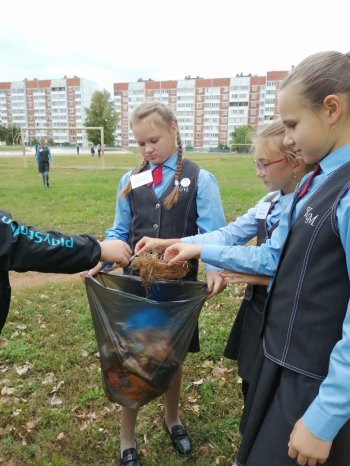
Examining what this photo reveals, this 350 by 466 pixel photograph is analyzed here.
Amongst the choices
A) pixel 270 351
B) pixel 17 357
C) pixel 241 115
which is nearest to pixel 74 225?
pixel 17 357

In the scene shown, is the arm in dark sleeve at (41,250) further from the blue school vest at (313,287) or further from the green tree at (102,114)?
the green tree at (102,114)

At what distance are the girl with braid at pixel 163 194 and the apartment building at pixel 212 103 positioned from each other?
86786 millimetres

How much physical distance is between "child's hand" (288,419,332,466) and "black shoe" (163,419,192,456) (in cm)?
133

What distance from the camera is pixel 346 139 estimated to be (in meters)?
1.11

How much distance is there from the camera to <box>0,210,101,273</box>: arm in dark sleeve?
56.4 inches

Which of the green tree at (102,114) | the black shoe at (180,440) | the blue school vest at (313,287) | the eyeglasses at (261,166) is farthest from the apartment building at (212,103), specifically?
the blue school vest at (313,287)

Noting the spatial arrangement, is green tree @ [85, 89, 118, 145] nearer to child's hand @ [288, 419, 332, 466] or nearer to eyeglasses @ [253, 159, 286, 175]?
eyeglasses @ [253, 159, 286, 175]

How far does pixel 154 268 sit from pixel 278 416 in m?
0.74

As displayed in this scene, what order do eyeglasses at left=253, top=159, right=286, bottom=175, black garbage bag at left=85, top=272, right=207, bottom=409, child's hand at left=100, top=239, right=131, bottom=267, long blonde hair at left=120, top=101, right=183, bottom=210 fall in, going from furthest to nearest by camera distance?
long blonde hair at left=120, top=101, right=183, bottom=210
eyeglasses at left=253, top=159, right=286, bottom=175
child's hand at left=100, top=239, right=131, bottom=267
black garbage bag at left=85, top=272, right=207, bottom=409

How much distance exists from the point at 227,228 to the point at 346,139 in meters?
0.88

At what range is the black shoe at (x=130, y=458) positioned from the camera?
211cm

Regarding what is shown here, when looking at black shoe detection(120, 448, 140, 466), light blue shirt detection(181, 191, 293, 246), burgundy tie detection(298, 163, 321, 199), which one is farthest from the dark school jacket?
black shoe detection(120, 448, 140, 466)

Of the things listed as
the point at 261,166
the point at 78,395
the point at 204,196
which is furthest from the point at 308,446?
the point at 78,395

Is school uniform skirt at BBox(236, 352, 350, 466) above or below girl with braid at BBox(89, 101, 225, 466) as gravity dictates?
below
